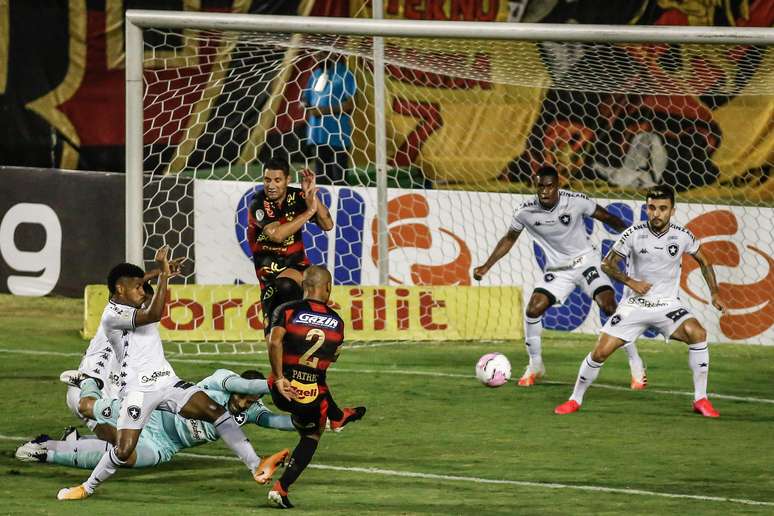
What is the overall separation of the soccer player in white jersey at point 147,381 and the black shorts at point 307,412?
15.2 inches

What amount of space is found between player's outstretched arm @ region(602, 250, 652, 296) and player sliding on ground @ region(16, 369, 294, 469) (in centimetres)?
311

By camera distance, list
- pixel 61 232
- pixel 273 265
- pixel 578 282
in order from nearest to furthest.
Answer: pixel 273 265, pixel 578 282, pixel 61 232

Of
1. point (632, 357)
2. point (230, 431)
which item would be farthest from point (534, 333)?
point (230, 431)

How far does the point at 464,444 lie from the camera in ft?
35.0

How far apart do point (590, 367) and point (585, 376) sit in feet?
0.33

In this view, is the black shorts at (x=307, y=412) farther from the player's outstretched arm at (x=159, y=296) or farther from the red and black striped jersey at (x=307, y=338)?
the player's outstretched arm at (x=159, y=296)

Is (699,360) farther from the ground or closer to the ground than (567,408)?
farther from the ground

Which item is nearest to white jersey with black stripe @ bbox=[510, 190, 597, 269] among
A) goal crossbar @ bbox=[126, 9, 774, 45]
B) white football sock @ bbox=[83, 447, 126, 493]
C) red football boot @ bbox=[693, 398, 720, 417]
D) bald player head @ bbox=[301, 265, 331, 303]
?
goal crossbar @ bbox=[126, 9, 774, 45]

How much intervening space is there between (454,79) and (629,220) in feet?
9.98

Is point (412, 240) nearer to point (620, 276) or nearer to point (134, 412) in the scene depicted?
point (620, 276)

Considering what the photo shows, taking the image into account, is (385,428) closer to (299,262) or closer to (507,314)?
(299,262)

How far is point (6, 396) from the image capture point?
12.3 m

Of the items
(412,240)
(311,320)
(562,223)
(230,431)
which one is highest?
(562,223)

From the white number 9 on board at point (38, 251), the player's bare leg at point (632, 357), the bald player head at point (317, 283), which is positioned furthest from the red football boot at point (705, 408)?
the white number 9 on board at point (38, 251)
